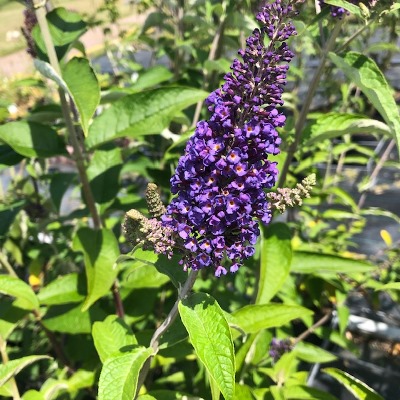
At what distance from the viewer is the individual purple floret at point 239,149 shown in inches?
42.3

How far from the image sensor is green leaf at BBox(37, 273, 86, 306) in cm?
176

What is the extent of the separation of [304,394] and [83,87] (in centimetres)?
135

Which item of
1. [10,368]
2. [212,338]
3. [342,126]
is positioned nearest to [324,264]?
[342,126]

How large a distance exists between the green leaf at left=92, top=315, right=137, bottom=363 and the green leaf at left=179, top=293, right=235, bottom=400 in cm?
34

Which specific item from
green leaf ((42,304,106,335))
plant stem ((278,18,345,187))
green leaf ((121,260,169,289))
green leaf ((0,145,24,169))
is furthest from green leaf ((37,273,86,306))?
plant stem ((278,18,345,187))

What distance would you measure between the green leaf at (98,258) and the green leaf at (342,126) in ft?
2.85

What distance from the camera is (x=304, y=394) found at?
163 centimetres

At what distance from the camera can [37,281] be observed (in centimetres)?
239

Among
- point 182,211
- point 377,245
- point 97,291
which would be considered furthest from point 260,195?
point 377,245

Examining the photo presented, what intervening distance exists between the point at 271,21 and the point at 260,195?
1.45ft

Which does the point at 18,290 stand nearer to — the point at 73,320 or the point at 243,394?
the point at 73,320

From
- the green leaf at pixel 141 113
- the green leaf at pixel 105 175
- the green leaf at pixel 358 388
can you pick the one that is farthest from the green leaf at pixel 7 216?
the green leaf at pixel 358 388

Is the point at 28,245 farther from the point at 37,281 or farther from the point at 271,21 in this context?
the point at 271,21

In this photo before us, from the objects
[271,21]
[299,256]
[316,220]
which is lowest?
[316,220]
